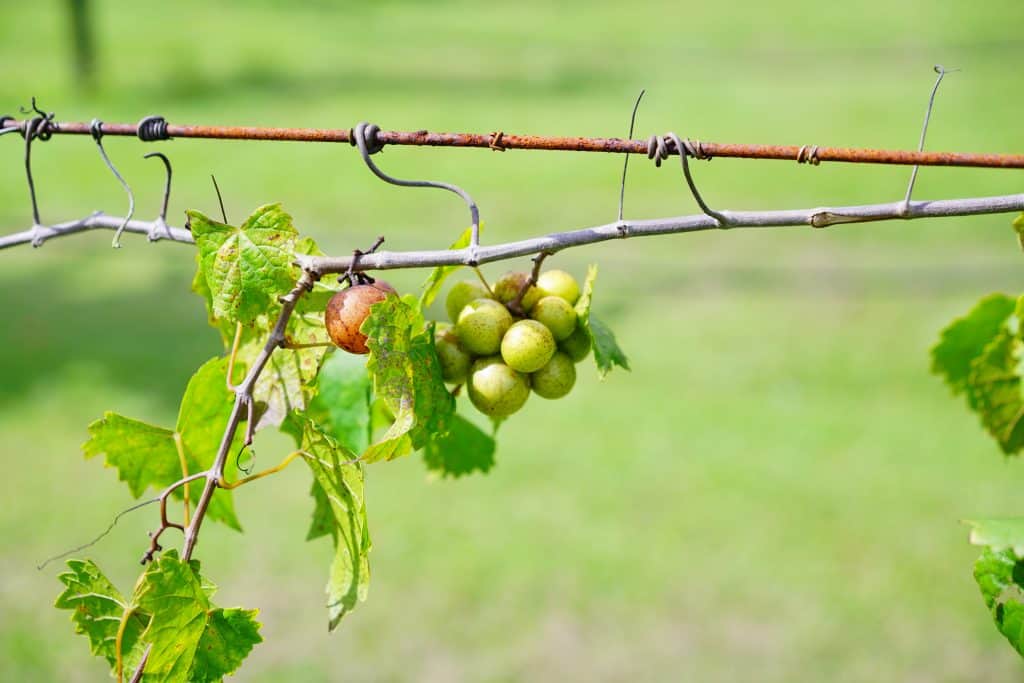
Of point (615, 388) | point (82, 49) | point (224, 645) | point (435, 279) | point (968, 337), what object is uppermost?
point (82, 49)

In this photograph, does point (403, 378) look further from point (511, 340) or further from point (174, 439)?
point (174, 439)

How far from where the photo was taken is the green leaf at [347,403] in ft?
2.88

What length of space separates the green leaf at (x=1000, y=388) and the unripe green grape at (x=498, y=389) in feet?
1.43

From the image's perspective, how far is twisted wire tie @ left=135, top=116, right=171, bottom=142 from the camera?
75cm

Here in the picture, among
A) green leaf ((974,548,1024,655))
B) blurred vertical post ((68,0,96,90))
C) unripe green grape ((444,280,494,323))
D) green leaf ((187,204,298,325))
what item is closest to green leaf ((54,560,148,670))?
green leaf ((187,204,298,325))

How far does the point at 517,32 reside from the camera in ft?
34.4

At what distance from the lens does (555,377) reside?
71cm

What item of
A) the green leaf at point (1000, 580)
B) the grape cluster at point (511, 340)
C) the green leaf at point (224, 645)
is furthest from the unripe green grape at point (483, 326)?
the green leaf at point (1000, 580)

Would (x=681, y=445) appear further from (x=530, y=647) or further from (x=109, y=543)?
(x=109, y=543)

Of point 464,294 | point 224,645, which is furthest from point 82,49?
point 224,645

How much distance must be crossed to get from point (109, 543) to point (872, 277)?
3.81 m

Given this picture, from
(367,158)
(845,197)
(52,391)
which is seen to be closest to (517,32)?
(845,197)

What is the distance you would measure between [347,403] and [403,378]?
0.86ft

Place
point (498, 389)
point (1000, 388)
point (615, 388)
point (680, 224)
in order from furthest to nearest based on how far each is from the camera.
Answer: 1. point (615, 388)
2. point (1000, 388)
3. point (498, 389)
4. point (680, 224)
